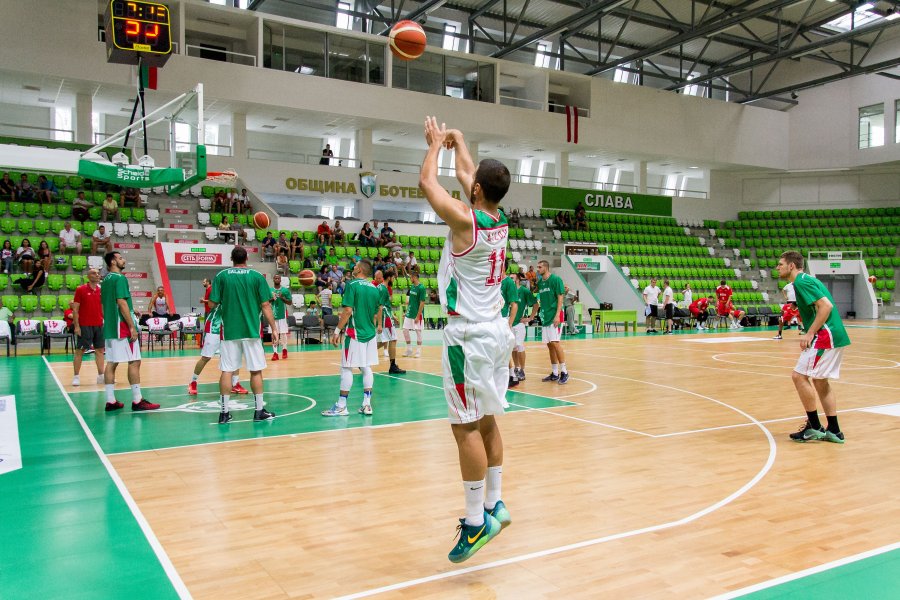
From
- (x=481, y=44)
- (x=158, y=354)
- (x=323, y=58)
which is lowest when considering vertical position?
(x=158, y=354)

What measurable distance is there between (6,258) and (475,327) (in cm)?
1826

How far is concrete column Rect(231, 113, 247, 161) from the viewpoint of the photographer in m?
25.8

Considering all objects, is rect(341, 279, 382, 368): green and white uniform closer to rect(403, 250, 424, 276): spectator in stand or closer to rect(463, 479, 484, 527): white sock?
rect(463, 479, 484, 527): white sock

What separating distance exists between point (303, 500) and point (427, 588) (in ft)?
5.83

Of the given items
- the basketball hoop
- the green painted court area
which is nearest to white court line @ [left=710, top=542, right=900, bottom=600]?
the green painted court area

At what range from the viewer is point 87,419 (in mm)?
8086

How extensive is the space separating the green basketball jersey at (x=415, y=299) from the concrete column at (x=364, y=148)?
1520 cm

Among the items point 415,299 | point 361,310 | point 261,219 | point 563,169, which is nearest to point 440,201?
point 361,310

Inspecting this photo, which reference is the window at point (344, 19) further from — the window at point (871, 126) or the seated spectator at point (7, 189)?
the window at point (871, 126)

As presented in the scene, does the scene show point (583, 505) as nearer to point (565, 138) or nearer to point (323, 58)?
point (323, 58)

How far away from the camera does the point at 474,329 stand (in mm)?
3693

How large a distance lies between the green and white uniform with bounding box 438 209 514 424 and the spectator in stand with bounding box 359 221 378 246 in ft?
70.3

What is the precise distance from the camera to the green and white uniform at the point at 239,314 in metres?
7.50

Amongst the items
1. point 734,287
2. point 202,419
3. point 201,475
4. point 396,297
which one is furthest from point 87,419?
point 734,287
